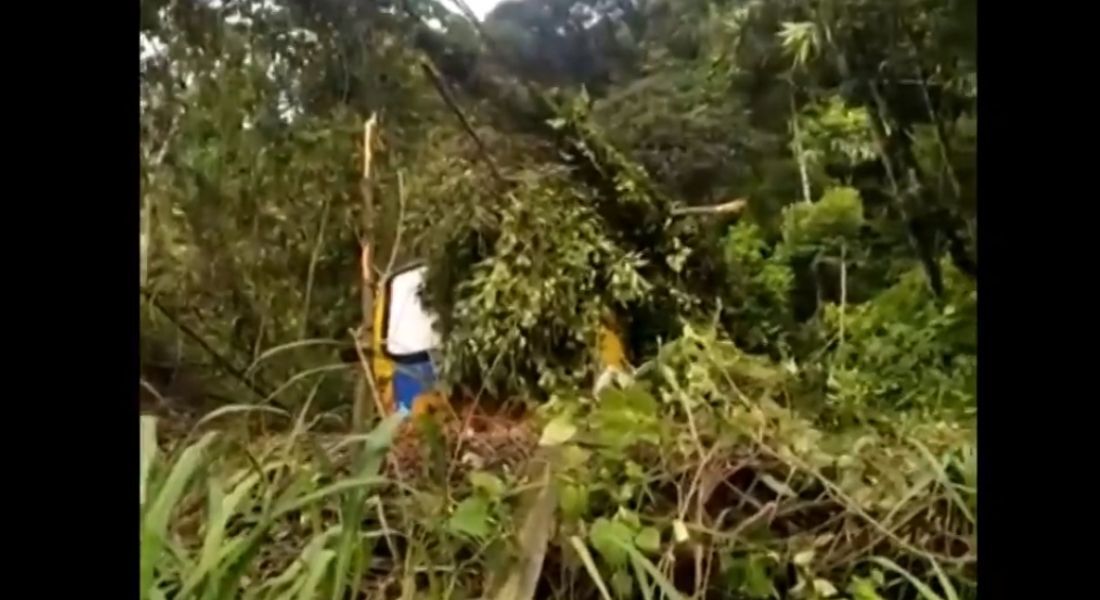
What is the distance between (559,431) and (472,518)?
0.09 metres

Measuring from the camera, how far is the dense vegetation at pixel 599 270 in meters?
0.90

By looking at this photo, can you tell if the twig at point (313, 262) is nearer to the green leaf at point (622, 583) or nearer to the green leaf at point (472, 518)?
the green leaf at point (472, 518)

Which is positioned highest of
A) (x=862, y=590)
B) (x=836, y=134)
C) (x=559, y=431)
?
(x=836, y=134)

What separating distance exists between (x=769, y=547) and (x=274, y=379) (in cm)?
38

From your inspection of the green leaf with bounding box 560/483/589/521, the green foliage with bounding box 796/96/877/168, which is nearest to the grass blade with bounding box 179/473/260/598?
the green leaf with bounding box 560/483/589/521

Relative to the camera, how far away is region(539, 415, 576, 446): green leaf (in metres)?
0.91

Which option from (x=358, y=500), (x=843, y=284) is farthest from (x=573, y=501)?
(x=843, y=284)

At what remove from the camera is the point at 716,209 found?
927mm

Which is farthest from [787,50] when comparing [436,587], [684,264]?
[436,587]

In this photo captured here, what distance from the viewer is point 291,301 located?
0.91 m

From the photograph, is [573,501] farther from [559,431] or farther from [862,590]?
[862,590]
